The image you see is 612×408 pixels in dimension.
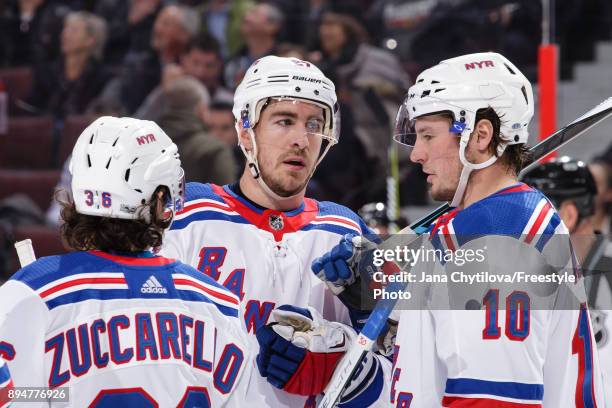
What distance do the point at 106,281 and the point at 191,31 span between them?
4187 millimetres

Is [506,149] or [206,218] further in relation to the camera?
[206,218]

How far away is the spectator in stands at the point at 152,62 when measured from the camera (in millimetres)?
5996

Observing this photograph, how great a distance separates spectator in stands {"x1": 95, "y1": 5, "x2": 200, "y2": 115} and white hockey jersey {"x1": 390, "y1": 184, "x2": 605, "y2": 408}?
159 inches

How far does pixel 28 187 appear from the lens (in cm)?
615

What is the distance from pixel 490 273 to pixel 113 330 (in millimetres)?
754

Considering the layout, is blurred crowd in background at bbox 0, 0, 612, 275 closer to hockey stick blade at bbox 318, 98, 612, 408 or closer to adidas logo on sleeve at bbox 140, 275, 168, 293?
hockey stick blade at bbox 318, 98, 612, 408

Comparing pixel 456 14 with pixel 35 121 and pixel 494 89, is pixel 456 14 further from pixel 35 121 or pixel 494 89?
pixel 494 89

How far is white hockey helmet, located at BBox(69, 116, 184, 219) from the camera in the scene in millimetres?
2014

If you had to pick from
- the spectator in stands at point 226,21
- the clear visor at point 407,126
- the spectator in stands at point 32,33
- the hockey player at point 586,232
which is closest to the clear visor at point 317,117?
the clear visor at point 407,126

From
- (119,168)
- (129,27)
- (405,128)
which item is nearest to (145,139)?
(119,168)

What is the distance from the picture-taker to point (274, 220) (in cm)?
273

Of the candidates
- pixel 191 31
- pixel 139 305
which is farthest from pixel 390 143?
pixel 139 305

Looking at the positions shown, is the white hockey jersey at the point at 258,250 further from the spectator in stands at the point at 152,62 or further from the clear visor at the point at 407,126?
the spectator in stands at the point at 152,62

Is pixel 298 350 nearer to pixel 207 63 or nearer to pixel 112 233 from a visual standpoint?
pixel 112 233
